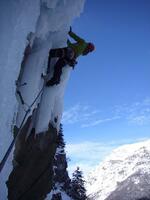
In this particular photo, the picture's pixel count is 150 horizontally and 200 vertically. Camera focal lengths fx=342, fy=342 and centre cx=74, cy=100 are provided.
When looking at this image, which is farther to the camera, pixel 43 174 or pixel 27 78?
pixel 43 174

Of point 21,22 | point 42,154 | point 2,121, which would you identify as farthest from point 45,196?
point 21,22

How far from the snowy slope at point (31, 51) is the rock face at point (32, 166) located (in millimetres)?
457

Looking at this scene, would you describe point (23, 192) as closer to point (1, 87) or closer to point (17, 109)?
point (17, 109)

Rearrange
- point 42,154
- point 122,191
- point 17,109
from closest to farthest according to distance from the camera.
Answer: point 17,109
point 42,154
point 122,191

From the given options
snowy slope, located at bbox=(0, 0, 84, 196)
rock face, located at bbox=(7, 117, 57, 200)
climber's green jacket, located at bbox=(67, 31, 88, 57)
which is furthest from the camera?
climber's green jacket, located at bbox=(67, 31, 88, 57)

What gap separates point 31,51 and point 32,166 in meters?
3.75

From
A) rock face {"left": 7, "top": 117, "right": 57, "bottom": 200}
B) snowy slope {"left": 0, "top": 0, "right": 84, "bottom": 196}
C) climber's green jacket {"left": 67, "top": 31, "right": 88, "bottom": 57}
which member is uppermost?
climber's green jacket {"left": 67, "top": 31, "right": 88, "bottom": 57}

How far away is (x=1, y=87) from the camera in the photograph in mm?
8250

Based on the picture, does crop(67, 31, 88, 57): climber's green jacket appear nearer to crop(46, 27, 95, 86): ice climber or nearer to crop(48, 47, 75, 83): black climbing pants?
crop(46, 27, 95, 86): ice climber

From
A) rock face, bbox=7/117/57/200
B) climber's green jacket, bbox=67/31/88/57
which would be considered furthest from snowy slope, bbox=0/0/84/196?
climber's green jacket, bbox=67/31/88/57

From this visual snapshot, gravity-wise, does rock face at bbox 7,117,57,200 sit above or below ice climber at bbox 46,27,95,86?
below

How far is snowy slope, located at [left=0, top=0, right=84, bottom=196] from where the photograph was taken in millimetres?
8273

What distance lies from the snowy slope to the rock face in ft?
1.50

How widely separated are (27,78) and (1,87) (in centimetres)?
247
